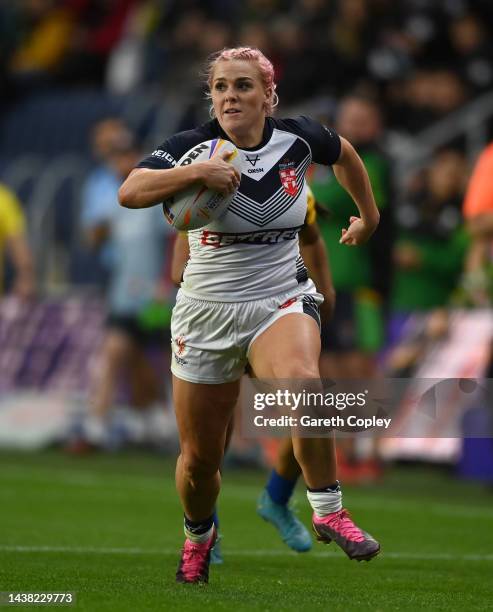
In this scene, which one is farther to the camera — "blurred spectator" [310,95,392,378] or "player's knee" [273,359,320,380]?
"blurred spectator" [310,95,392,378]

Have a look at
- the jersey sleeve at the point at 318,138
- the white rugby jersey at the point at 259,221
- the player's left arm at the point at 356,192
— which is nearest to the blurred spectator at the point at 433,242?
the player's left arm at the point at 356,192

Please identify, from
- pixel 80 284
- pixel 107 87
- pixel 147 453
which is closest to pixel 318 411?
pixel 147 453

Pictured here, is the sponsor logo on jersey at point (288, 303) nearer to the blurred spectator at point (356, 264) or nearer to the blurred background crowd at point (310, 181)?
the blurred background crowd at point (310, 181)

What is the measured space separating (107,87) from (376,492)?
387 inches

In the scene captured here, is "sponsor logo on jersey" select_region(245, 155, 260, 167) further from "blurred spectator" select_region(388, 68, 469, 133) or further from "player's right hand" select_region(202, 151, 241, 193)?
"blurred spectator" select_region(388, 68, 469, 133)

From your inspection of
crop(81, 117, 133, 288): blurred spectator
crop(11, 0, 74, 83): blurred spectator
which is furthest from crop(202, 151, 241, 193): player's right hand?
crop(11, 0, 74, 83): blurred spectator

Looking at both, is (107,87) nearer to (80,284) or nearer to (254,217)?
(80,284)

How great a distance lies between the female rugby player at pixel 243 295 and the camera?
6.27 meters

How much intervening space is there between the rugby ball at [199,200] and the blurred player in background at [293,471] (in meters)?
1.13

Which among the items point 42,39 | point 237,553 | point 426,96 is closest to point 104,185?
point 426,96

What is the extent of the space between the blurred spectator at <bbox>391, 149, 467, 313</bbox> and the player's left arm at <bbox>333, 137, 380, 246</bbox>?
609cm

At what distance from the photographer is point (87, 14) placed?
20672 millimetres

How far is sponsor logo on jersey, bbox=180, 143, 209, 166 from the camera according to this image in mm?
6188

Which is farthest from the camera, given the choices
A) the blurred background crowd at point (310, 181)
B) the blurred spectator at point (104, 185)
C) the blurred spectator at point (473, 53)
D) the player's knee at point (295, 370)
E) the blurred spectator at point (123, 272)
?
the blurred spectator at point (473, 53)
